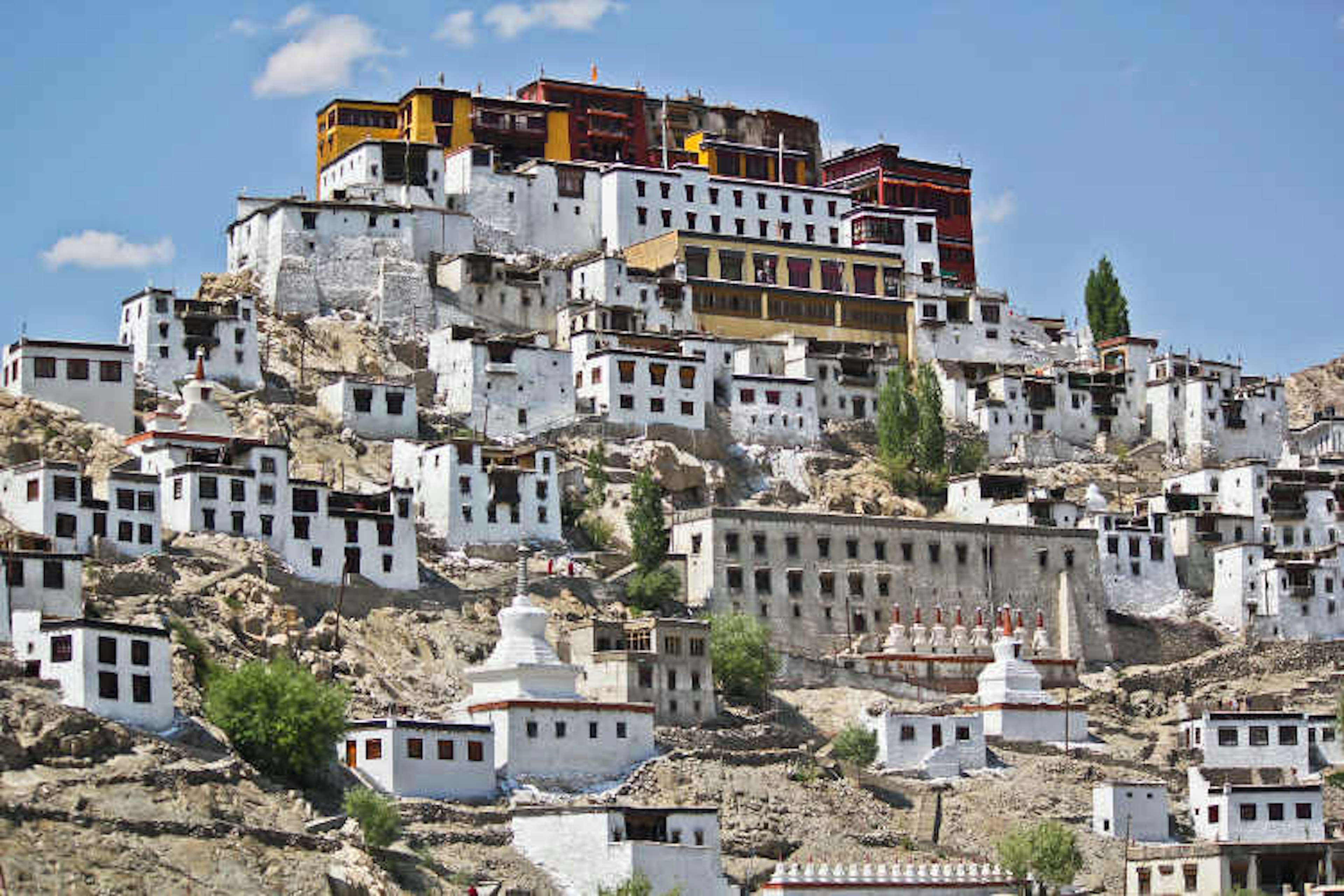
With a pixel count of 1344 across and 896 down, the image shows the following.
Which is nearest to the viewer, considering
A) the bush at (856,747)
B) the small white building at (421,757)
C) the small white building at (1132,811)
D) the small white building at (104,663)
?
the small white building at (104,663)

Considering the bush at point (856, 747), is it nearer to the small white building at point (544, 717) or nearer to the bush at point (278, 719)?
the small white building at point (544, 717)

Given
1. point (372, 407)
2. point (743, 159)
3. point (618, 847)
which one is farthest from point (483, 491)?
point (743, 159)

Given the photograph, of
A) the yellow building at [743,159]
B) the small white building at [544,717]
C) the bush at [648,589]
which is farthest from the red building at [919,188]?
the small white building at [544,717]

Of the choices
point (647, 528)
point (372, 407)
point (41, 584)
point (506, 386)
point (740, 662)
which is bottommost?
point (740, 662)

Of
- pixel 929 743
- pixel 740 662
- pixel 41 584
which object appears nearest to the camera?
pixel 41 584

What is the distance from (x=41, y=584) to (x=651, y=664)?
19.7m

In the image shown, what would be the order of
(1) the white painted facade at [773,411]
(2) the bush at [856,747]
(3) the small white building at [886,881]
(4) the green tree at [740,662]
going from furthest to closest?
1. (1) the white painted facade at [773,411]
2. (4) the green tree at [740,662]
3. (2) the bush at [856,747]
4. (3) the small white building at [886,881]

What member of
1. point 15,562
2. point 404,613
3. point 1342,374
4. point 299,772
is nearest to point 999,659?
point 404,613

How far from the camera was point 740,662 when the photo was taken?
8856cm

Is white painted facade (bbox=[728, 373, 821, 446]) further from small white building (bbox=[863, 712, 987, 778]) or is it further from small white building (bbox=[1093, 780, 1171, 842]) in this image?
small white building (bbox=[1093, 780, 1171, 842])

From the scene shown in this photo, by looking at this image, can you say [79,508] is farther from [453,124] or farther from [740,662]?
[453,124]

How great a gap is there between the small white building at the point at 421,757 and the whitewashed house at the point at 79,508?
1016cm

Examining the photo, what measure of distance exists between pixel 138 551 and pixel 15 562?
8.88 m

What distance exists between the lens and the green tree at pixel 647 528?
93.4m
